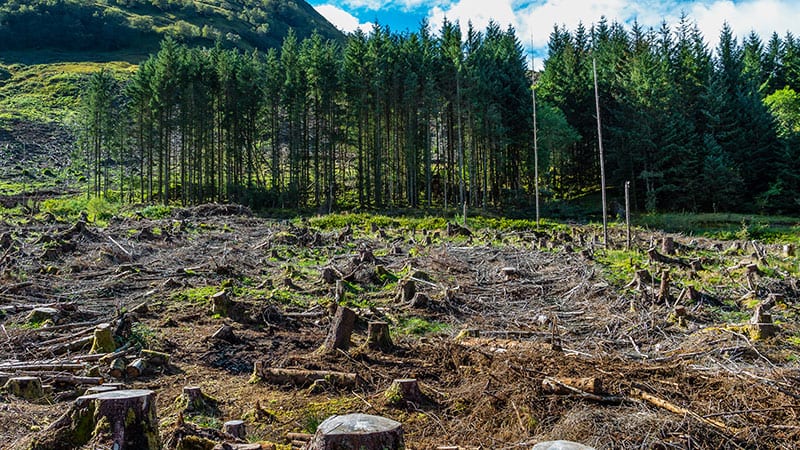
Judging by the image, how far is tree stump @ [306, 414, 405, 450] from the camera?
3189 mm

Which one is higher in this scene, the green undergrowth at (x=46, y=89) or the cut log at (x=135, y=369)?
the green undergrowth at (x=46, y=89)

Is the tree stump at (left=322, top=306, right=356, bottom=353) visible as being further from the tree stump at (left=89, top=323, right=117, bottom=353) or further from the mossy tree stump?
the mossy tree stump

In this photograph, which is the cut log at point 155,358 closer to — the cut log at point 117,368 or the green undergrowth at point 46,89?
the cut log at point 117,368

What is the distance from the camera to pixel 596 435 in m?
4.19

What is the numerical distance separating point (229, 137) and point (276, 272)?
28143 millimetres

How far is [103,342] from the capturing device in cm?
659

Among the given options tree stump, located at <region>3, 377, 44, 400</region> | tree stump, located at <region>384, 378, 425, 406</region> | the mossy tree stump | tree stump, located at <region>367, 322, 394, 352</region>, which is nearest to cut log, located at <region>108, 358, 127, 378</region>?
tree stump, located at <region>3, 377, 44, 400</region>

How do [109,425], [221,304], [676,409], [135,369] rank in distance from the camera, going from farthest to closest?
[221,304] → [135,369] → [676,409] → [109,425]

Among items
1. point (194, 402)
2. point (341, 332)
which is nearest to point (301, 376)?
point (341, 332)

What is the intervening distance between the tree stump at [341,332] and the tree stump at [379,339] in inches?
12.6

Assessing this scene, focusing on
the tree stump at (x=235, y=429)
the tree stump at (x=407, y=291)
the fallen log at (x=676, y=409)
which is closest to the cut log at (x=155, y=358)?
the tree stump at (x=235, y=429)

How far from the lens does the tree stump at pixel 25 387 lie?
5113mm

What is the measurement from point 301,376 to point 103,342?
8.43 ft

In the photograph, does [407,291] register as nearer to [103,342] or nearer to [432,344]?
[432,344]
